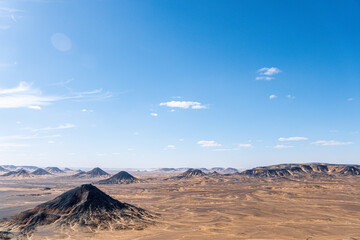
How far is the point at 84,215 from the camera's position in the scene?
3334 cm

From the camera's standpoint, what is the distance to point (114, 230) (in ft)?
99.6

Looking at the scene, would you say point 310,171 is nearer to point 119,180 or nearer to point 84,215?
point 119,180

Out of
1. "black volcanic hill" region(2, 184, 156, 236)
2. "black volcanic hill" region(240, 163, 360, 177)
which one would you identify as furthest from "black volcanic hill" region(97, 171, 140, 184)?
"black volcanic hill" region(2, 184, 156, 236)

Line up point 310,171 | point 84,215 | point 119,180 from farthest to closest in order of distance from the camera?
1. point 310,171
2. point 119,180
3. point 84,215

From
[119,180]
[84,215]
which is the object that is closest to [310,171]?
[119,180]

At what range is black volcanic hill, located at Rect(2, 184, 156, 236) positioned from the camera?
31.4 metres

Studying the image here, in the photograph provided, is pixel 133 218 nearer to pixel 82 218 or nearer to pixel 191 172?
pixel 82 218

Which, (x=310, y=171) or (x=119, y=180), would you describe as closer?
(x=119, y=180)

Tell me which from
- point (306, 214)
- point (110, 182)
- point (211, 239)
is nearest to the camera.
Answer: point (211, 239)

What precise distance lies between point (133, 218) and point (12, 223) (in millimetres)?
16651

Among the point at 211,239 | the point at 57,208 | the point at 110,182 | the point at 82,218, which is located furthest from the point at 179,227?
the point at 110,182

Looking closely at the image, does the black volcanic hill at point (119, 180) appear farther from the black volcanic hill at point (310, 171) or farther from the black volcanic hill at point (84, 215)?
the black volcanic hill at point (84, 215)

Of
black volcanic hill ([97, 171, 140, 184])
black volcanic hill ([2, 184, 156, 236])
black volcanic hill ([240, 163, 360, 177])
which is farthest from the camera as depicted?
black volcanic hill ([240, 163, 360, 177])

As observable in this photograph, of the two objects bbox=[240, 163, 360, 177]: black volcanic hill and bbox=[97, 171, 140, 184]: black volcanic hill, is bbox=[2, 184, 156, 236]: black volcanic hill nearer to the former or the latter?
bbox=[97, 171, 140, 184]: black volcanic hill
